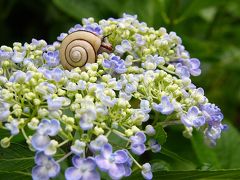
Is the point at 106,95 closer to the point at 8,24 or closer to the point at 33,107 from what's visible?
the point at 33,107

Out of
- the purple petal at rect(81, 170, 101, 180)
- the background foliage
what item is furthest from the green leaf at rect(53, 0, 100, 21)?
the purple petal at rect(81, 170, 101, 180)

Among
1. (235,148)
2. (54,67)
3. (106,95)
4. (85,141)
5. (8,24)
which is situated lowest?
(85,141)

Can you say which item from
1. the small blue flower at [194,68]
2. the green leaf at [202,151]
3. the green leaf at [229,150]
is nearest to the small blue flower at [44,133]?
the small blue flower at [194,68]

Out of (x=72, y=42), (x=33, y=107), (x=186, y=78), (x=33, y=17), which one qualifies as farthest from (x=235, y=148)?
(x=33, y=17)

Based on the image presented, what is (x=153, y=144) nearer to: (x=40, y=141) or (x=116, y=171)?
(x=116, y=171)

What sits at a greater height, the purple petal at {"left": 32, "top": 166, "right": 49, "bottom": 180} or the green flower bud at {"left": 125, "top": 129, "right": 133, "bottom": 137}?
the green flower bud at {"left": 125, "top": 129, "right": 133, "bottom": 137}

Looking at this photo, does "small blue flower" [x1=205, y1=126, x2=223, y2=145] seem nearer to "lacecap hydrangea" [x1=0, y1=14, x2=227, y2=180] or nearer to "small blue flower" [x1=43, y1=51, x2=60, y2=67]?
"lacecap hydrangea" [x1=0, y1=14, x2=227, y2=180]
